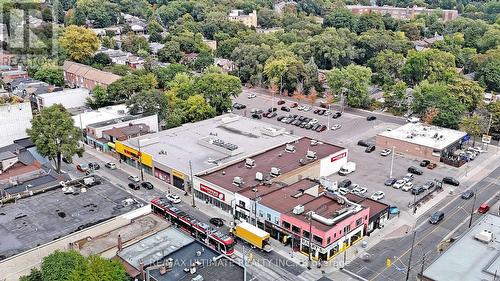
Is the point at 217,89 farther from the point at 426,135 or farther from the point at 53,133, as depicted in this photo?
the point at 426,135

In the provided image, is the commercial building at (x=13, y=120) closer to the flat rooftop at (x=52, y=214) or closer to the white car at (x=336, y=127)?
the flat rooftop at (x=52, y=214)

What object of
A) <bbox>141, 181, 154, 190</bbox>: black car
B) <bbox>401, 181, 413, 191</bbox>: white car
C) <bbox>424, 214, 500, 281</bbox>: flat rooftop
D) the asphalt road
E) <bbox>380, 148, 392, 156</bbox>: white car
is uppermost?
<bbox>424, 214, 500, 281</bbox>: flat rooftop

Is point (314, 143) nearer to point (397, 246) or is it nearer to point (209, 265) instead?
point (397, 246)

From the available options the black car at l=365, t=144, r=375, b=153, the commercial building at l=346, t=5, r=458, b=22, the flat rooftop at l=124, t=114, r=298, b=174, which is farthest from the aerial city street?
the commercial building at l=346, t=5, r=458, b=22

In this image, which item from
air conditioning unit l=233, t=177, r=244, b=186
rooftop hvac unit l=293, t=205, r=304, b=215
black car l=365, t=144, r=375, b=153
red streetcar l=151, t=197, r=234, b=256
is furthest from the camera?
black car l=365, t=144, r=375, b=153

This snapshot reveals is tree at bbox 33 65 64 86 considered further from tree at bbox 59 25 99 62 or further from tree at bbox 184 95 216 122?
tree at bbox 184 95 216 122

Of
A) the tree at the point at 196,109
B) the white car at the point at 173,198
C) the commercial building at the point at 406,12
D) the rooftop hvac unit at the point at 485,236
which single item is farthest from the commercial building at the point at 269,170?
the commercial building at the point at 406,12

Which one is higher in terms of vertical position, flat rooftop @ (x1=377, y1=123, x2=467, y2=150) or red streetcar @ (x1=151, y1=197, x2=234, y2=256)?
flat rooftop @ (x1=377, y1=123, x2=467, y2=150)
